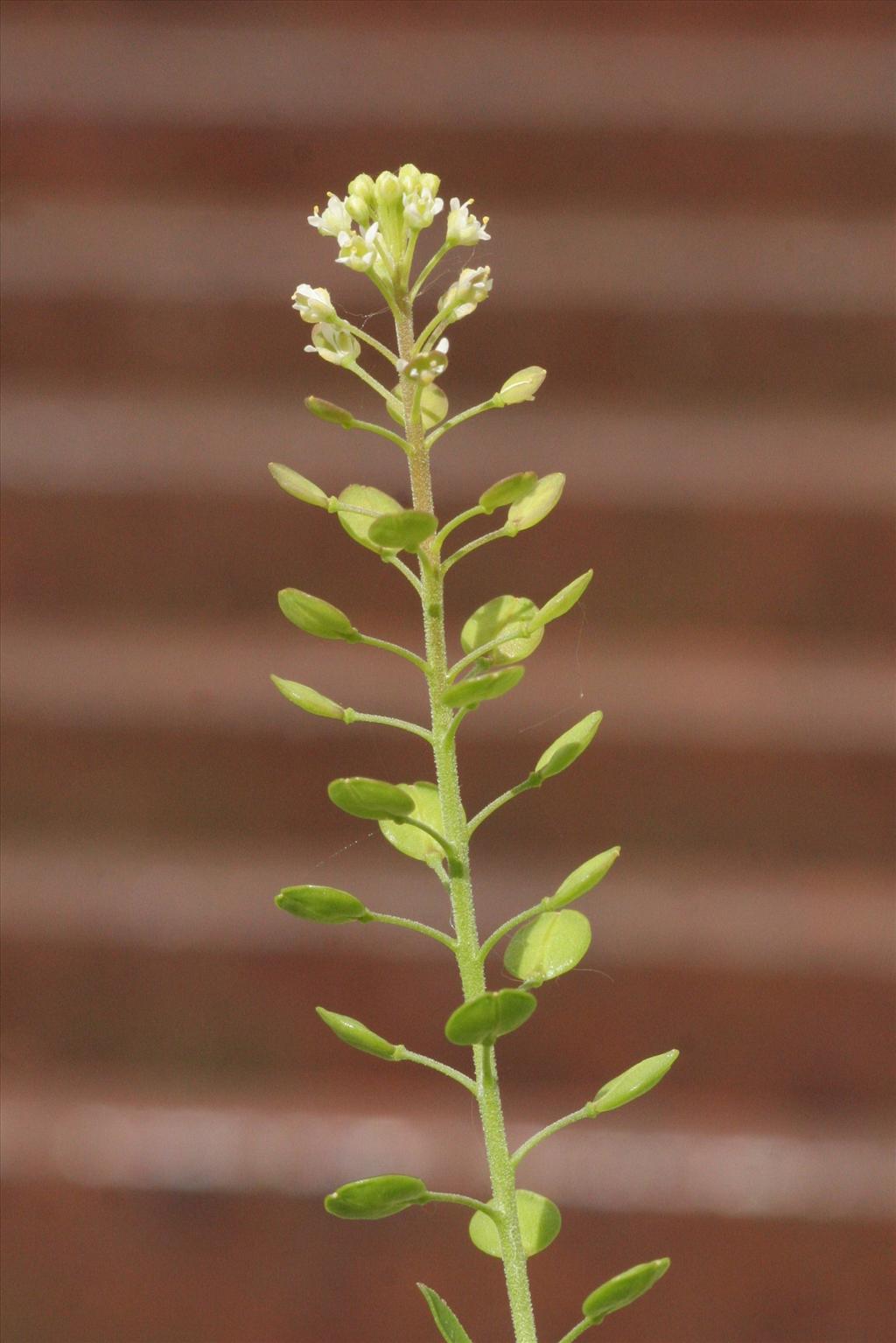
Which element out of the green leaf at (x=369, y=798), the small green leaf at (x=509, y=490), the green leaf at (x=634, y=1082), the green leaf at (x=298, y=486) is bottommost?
the green leaf at (x=634, y=1082)

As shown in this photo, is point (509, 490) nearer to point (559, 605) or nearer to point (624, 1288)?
point (559, 605)

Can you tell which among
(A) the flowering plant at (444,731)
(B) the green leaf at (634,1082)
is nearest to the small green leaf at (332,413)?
(A) the flowering plant at (444,731)

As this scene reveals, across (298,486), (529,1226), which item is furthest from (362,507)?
(529,1226)

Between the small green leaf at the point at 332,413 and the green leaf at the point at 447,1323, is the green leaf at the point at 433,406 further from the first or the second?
the green leaf at the point at 447,1323

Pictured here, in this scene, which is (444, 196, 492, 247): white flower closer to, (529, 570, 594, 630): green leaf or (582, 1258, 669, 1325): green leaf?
(529, 570, 594, 630): green leaf

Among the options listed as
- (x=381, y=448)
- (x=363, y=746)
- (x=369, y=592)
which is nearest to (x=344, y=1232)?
(x=363, y=746)

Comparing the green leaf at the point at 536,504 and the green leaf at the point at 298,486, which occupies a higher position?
the green leaf at the point at 298,486
